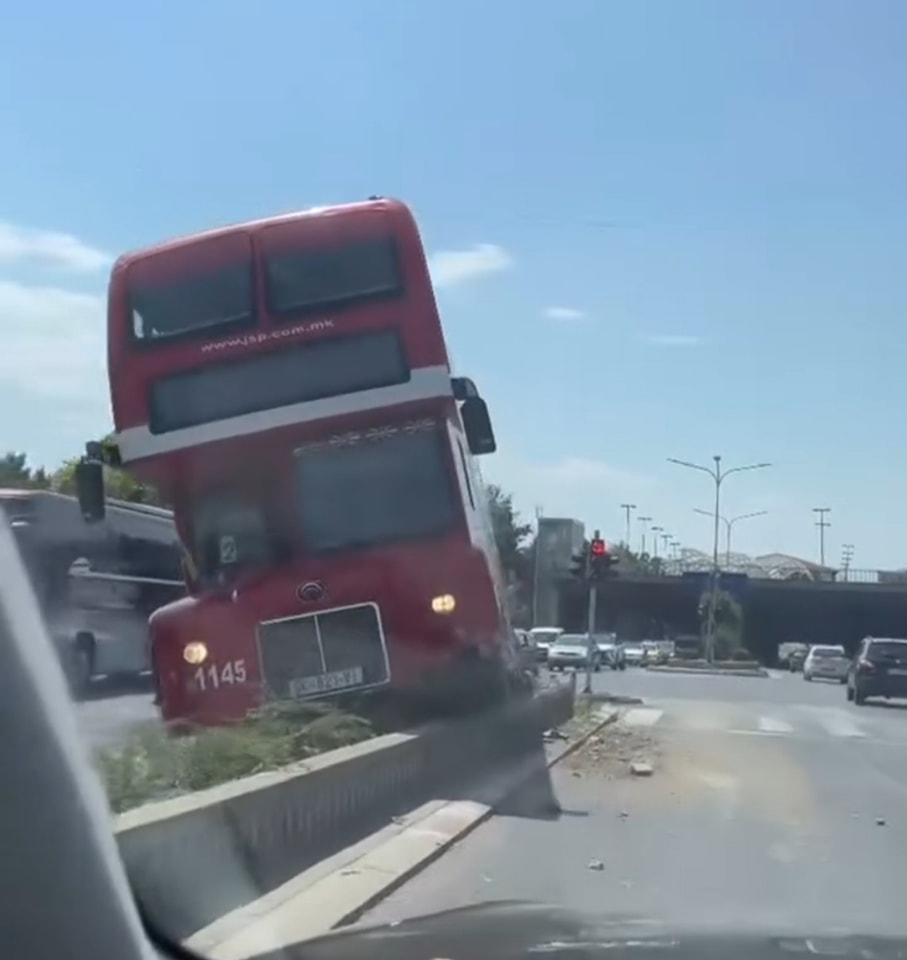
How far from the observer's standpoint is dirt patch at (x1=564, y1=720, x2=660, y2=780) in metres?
15.8

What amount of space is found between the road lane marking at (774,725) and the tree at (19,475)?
18.1m

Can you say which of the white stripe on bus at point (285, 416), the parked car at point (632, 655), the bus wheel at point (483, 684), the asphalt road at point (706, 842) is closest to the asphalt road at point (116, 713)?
the asphalt road at point (706, 842)

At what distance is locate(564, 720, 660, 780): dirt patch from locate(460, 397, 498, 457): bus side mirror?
3874 mm

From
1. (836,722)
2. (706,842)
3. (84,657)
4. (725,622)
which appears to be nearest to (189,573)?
(84,657)

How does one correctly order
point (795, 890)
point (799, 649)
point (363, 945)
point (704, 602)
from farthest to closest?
point (799, 649) < point (704, 602) < point (795, 890) < point (363, 945)

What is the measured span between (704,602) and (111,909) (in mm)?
39653

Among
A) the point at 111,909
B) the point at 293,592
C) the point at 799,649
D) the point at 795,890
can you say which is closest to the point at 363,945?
the point at 111,909

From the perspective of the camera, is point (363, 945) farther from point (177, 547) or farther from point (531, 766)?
point (531, 766)

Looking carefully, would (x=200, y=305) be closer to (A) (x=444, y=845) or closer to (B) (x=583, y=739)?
(A) (x=444, y=845)

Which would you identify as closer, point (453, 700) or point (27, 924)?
point (27, 924)

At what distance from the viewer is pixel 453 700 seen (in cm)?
1391

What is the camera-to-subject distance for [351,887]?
8.23 meters

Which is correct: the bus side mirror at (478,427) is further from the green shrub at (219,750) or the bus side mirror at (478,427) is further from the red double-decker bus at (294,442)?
the green shrub at (219,750)

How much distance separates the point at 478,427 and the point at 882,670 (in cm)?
2455
